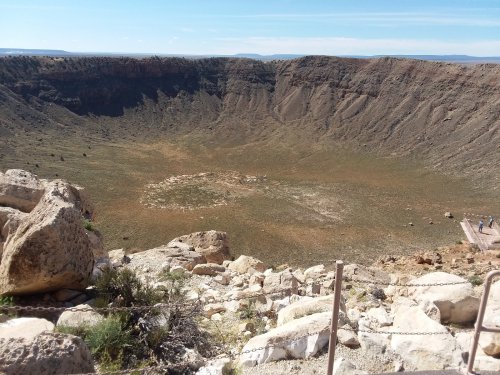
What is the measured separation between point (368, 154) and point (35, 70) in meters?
56.4

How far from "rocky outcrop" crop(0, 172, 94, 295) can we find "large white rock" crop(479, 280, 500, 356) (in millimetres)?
8085

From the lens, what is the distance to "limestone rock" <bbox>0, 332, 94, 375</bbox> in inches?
229

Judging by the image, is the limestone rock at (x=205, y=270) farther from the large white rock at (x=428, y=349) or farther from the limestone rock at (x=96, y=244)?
the large white rock at (x=428, y=349)

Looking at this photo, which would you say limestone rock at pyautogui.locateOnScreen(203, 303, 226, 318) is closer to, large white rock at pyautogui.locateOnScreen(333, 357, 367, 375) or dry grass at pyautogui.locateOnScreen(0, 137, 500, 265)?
large white rock at pyautogui.locateOnScreen(333, 357, 367, 375)

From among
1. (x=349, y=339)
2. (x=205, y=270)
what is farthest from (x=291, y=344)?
(x=205, y=270)

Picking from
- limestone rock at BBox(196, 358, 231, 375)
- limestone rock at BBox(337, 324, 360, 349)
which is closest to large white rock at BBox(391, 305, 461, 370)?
limestone rock at BBox(337, 324, 360, 349)

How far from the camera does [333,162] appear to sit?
60906 mm

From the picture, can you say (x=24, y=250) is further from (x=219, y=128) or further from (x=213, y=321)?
(x=219, y=128)

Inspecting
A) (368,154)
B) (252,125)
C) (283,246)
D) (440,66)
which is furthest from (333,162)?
(283,246)

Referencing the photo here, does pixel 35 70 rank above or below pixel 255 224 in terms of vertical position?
above

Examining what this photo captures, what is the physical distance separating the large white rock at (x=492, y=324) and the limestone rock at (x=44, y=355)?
Result: 5.96m

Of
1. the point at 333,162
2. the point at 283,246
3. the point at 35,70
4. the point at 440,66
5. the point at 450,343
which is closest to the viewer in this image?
the point at 450,343

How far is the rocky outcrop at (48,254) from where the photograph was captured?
9.12 m

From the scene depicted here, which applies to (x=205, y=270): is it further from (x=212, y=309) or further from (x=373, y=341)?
(x=373, y=341)
